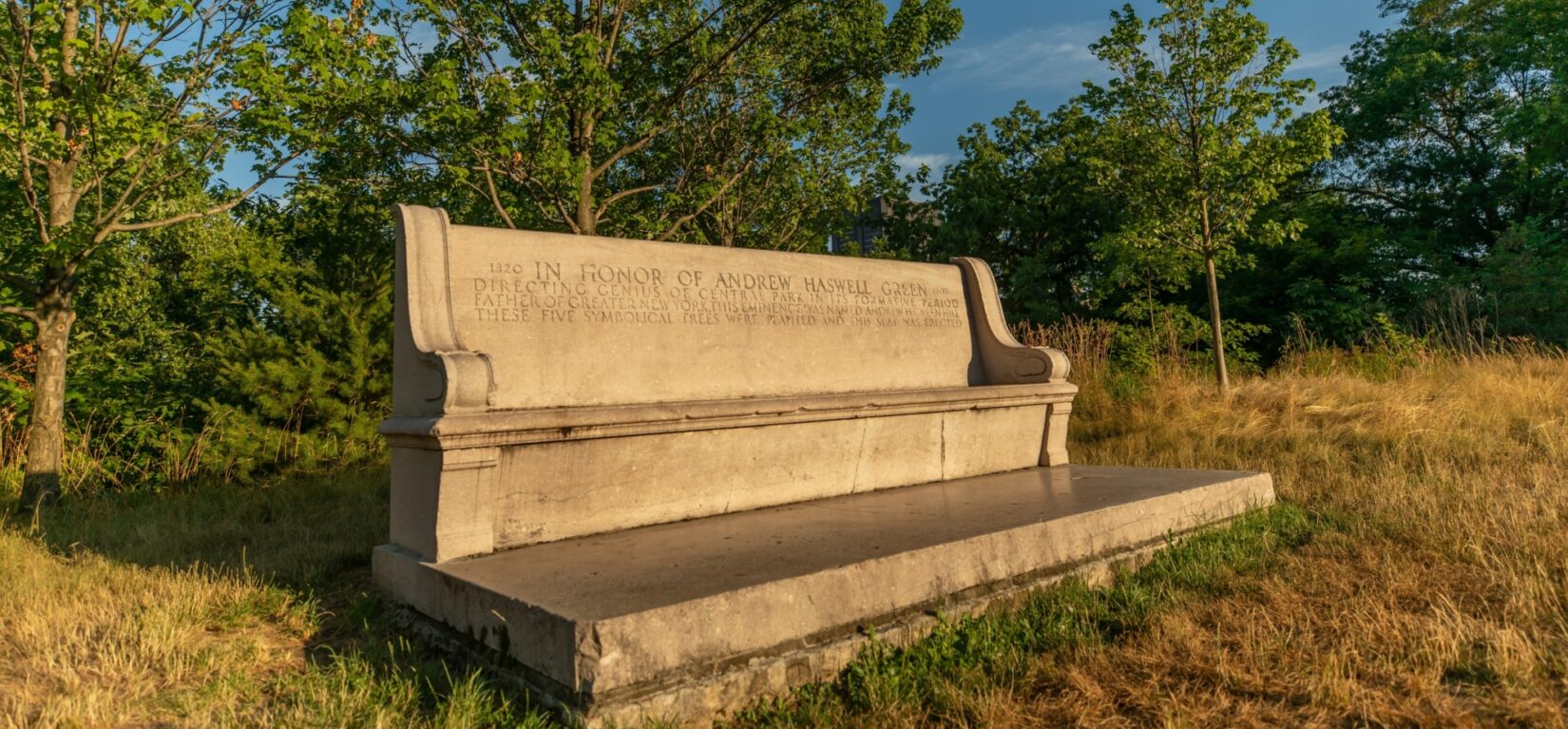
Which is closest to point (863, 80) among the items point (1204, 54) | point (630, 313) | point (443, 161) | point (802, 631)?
point (1204, 54)

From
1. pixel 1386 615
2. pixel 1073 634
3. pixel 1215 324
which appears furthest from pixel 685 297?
pixel 1215 324

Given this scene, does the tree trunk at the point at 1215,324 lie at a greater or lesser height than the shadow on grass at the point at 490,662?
greater

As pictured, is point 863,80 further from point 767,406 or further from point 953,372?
point 767,406

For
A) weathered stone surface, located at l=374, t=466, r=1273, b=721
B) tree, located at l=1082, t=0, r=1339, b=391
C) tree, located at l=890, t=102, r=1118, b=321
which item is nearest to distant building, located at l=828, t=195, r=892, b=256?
tree, located at l=890, t=102, r=1118, b=321

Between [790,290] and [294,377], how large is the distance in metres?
5.91

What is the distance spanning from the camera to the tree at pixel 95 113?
Result: 648 cm

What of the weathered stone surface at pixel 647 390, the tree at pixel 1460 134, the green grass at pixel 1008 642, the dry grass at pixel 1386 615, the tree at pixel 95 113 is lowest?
the green grass at pixel 1008 642

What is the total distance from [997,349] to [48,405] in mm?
7563

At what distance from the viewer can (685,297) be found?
4902 millimetres

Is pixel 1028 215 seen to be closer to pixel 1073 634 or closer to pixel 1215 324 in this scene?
pixel 1215 324

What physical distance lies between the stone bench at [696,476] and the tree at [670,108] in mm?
4797

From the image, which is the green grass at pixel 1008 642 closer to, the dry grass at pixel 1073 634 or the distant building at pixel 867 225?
the dry grass at pixel 1073 634

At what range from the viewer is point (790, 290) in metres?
5.45

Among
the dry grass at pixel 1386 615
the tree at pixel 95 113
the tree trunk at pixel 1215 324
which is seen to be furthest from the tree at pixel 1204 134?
the tree at pixel 95 113
